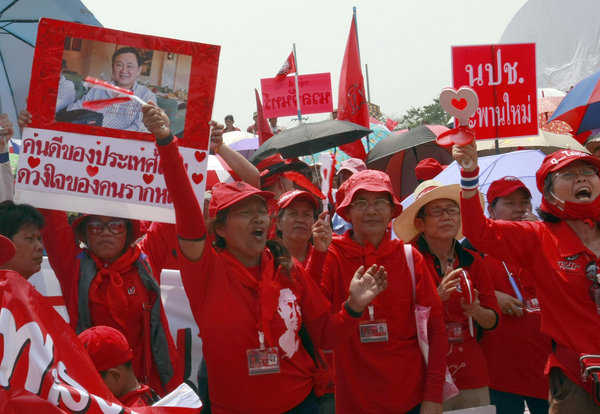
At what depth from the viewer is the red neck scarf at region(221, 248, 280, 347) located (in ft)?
10.6

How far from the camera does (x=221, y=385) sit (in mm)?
3266

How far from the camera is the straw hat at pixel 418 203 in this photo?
4.42 m

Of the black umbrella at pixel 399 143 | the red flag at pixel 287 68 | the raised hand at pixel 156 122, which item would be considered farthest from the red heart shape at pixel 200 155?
the red flag at pixel 287 68

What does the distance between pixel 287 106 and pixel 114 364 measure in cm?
1002

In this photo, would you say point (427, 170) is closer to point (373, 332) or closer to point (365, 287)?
point (373, 332)

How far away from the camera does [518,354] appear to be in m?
4.46

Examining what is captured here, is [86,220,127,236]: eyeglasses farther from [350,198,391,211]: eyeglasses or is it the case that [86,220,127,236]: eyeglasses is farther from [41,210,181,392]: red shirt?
[350,198,391,211]: eyeglasses

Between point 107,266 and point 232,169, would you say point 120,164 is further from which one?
point 232,169

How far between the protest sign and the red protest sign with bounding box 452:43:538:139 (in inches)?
128

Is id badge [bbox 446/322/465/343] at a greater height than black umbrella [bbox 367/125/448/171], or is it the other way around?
black umbrella [bbox 367/125/448/171]

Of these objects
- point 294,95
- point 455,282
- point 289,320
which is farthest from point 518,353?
point 294,95

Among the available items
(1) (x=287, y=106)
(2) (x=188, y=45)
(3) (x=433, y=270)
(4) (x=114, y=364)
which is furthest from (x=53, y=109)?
(1) (x=287, y=106)

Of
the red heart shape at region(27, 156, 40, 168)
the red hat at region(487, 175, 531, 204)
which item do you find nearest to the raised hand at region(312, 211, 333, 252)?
the red hat at region(487, 175, 531, 204)

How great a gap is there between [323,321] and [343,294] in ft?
1.36
